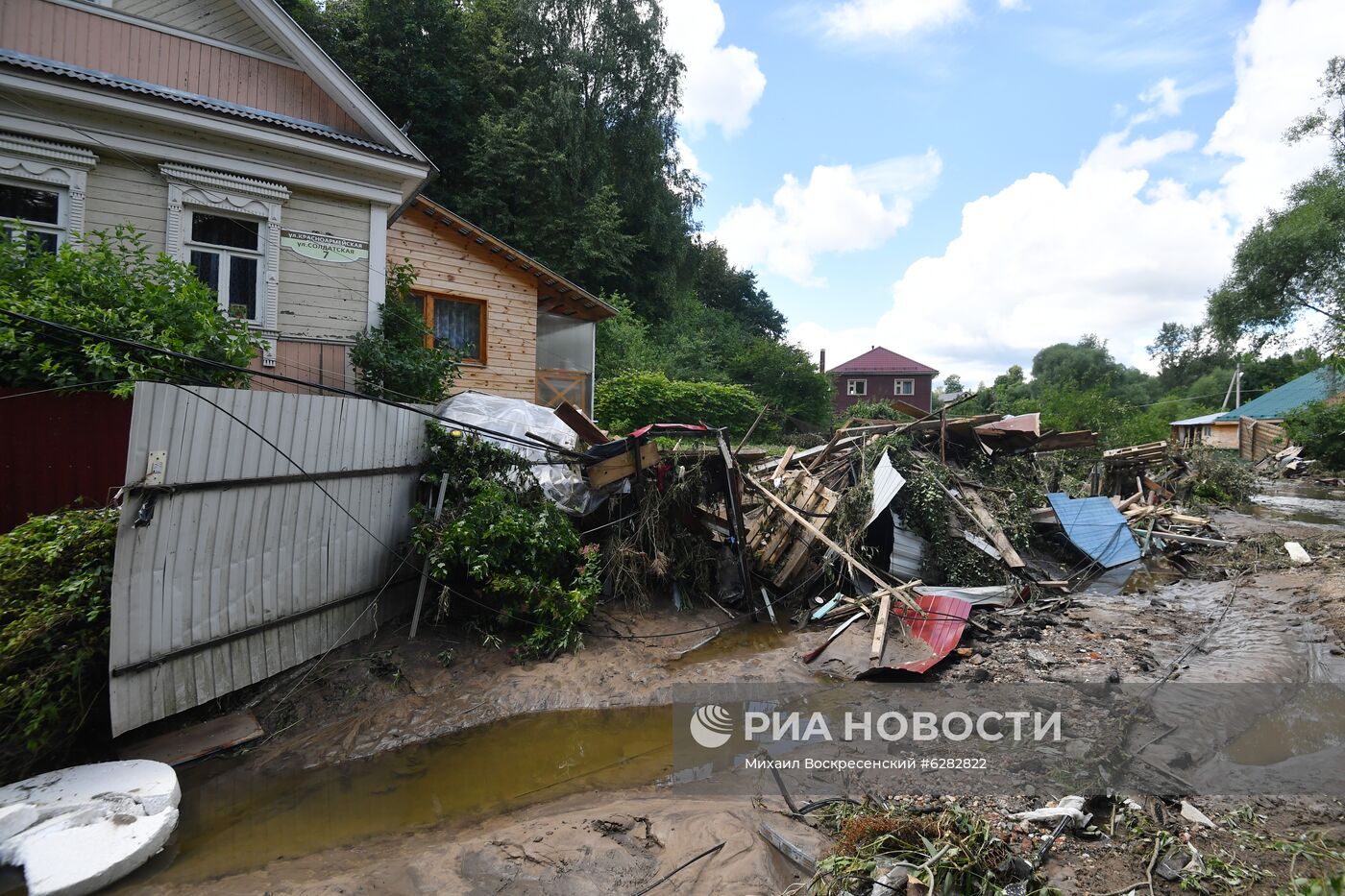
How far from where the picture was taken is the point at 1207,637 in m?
7.53

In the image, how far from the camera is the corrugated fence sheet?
4.27 meters

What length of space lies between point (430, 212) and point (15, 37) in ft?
18.6

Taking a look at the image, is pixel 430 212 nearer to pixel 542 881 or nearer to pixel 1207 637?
pixel 542 881

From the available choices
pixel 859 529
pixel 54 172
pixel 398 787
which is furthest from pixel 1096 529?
pixel 54 172

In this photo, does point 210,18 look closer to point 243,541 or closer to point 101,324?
point 101,324

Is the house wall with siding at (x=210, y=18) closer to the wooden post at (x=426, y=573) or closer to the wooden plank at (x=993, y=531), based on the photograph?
the wooden post at (x=426, y=573)

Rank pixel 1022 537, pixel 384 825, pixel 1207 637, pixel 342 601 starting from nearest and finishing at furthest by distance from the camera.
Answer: pixel 384 825, pixel 342 601, pixel 1207 637, pixel 1022 537

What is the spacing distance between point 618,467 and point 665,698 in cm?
298

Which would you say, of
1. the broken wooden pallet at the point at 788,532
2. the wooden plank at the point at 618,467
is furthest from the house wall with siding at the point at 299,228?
the broken wooden pallet at the point at 788,532

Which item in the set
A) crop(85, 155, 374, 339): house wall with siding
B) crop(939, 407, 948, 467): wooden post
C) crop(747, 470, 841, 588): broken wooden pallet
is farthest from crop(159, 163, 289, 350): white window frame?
crop(939, 407, 948, 467): wooden post

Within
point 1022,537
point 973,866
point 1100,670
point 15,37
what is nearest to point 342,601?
point 973,866

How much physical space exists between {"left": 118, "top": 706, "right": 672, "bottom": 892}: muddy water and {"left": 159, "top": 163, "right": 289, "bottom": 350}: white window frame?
21.0 ft

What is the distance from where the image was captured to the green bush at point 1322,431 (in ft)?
85.3

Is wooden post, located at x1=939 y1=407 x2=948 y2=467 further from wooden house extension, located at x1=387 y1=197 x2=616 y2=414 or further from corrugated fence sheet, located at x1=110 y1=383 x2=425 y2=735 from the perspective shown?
corrugated fence sheet, located at x1=110 y1=383 x2=425 y2=735
